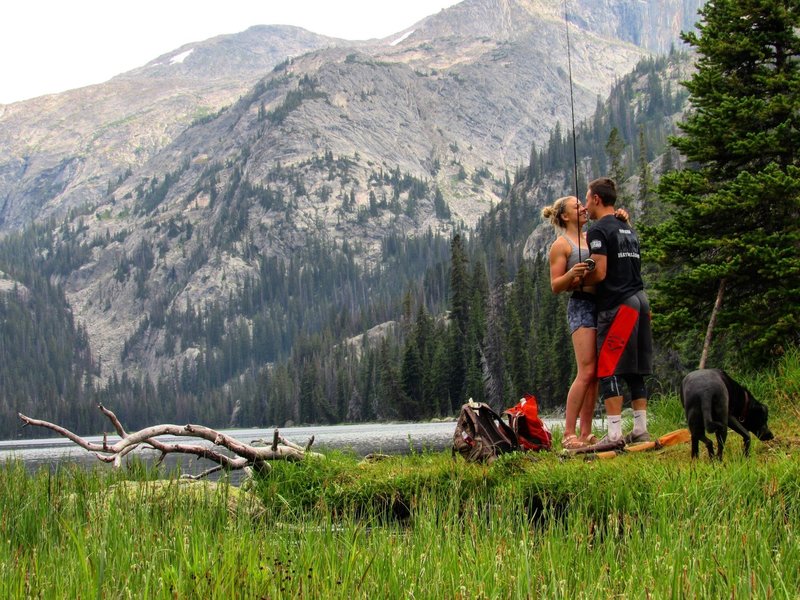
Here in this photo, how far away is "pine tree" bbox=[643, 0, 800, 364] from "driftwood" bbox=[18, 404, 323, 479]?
Answer: 6976 millimetres

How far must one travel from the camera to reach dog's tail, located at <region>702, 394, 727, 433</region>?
822cm

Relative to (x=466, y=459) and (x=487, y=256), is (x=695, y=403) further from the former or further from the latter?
(x=487, y=256)

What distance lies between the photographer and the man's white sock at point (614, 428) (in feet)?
31.5

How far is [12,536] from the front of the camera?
6785 mm

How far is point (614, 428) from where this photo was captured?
9.68m

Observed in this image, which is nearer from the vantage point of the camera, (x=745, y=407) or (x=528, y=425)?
(x=745, y=407)

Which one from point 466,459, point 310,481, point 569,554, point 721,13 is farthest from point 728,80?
point 569,554

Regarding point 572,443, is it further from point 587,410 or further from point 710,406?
point 710,406

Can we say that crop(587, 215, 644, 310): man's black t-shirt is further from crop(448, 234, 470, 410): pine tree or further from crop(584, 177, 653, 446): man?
crop(448, 234, 470, 410): pine tree

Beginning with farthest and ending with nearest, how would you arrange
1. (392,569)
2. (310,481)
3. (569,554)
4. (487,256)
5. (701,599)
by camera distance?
(487,256) < (310,481) < (569,554) < (392,569) < (701,599)

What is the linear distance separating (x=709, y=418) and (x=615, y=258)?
7.05 ft

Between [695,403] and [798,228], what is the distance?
7.43 metres

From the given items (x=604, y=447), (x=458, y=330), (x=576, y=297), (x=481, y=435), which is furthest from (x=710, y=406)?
(x=458, y=330)

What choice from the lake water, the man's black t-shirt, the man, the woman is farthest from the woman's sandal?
the lake water
